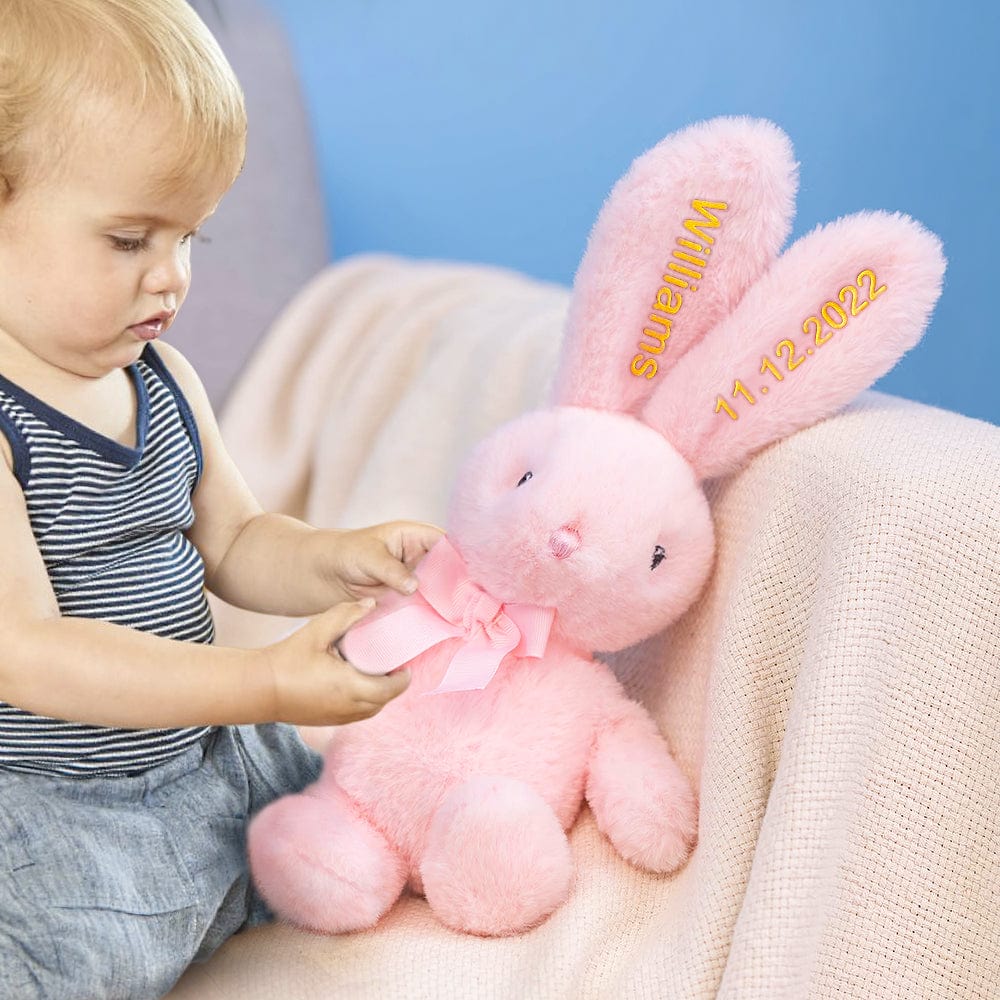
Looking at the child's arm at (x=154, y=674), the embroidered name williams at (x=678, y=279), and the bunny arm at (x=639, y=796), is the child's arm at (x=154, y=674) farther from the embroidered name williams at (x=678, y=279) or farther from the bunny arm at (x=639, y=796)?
the embroidered name williams at (x=678, y=279)

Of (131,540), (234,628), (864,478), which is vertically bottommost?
(234,628)

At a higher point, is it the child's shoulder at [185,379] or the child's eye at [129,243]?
the child's eye at [129,243]

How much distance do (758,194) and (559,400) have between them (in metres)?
Result: 0.20

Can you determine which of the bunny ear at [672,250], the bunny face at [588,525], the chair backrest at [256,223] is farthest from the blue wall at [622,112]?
the bunny face at [588,525]

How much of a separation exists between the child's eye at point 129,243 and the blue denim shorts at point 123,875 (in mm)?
343

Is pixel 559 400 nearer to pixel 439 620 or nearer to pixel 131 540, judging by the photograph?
pixel 439 620

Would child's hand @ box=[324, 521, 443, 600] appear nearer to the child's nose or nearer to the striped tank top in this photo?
the striped tank top

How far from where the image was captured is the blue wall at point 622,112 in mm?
1639

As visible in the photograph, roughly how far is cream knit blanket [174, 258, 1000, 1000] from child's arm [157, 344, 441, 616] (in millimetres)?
223

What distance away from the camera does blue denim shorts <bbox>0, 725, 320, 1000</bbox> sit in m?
0.80

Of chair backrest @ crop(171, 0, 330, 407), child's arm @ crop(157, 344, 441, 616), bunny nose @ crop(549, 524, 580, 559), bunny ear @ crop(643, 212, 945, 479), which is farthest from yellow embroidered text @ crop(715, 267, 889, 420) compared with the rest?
chair backrest @ crop(171, 0, 330, 407)

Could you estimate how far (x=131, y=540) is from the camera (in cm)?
94

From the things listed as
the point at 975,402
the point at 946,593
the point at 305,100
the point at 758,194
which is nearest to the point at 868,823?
the point at 946,593

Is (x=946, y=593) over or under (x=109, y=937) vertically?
over
